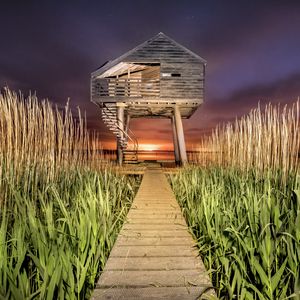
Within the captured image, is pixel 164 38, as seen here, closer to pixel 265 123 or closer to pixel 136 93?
pixel 136 93

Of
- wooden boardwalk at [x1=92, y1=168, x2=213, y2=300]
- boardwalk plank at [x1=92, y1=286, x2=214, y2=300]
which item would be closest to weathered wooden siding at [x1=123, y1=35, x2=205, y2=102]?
wooden boardwalk at [x1=92, y1=168, x2=213, y2=300]

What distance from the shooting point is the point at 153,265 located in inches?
92.6

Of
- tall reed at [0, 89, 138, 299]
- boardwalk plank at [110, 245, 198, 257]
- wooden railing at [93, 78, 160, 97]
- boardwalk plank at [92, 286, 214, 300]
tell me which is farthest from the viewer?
wooden railing at [93, 78, 160, 97]

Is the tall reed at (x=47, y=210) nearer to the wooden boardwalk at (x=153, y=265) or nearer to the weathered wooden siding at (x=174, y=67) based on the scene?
the wooden boardwalk at (x=153, y=265)

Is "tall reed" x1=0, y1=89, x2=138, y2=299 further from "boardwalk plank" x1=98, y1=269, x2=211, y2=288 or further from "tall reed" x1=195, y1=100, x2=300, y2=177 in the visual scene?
"tall reed" x1=195, y1=100, x2=300, y2=177

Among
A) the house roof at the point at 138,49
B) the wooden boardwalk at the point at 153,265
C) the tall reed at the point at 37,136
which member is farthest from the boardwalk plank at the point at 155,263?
the house roof at the point at 138,49

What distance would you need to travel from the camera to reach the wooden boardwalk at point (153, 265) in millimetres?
1933

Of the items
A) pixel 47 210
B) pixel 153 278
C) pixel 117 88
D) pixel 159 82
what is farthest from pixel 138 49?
pixel 153 278

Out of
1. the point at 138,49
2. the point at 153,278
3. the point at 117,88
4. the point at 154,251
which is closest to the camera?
the point at 153,278

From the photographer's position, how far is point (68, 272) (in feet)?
6.60

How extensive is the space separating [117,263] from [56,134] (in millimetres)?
3179

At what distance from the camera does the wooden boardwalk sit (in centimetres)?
193

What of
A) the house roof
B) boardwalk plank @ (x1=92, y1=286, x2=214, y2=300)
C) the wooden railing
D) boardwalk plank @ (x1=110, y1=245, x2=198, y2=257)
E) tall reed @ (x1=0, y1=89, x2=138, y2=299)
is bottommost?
boardwalk plank @ (x1=92, y1=286, x2=214, y2=300)

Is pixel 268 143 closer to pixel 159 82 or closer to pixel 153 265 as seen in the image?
pixel 153 265
